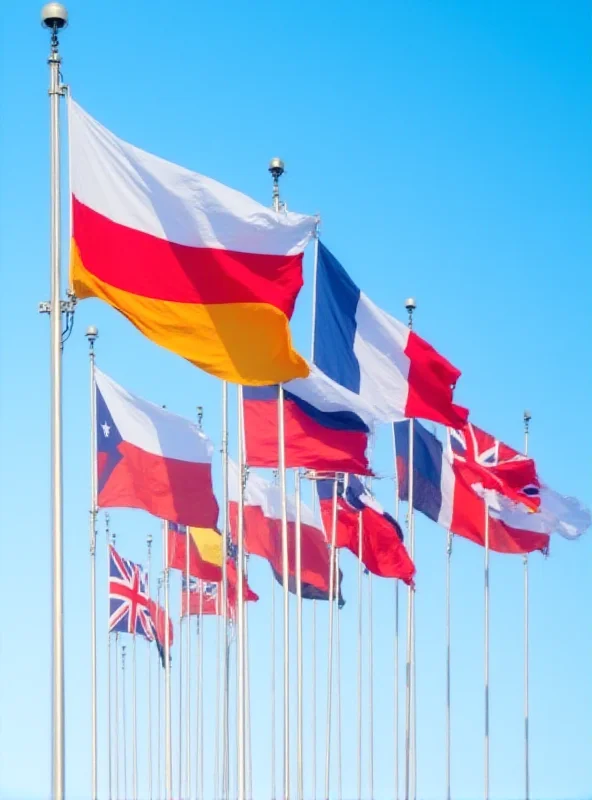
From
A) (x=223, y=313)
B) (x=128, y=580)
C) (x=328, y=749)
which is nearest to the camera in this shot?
(x=223, y=313)

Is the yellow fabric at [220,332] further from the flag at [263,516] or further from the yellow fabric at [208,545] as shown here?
the yellow fabric at [208,545]

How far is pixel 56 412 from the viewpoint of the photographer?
60.6 feet

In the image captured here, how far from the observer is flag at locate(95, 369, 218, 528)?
30.7m

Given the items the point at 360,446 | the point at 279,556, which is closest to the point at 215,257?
the point at 360,446

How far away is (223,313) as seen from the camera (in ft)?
71.2

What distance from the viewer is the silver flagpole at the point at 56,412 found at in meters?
17.3

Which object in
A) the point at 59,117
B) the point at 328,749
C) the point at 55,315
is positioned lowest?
the point at 328,749

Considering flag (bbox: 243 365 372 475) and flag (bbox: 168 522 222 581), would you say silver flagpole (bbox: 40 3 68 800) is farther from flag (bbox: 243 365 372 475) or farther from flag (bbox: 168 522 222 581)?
flag (bbox: 168 522 222 581)

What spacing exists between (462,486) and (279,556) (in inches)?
206

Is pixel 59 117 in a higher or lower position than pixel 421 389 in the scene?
higher

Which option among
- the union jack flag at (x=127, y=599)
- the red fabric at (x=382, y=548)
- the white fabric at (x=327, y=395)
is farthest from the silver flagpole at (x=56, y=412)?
the union jack flag at (x=127, y=599)

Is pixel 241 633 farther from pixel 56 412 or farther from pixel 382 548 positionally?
pixel 382 548

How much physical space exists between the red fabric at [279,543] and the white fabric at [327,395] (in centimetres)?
545

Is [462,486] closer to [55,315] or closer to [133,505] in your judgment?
[133,505]
